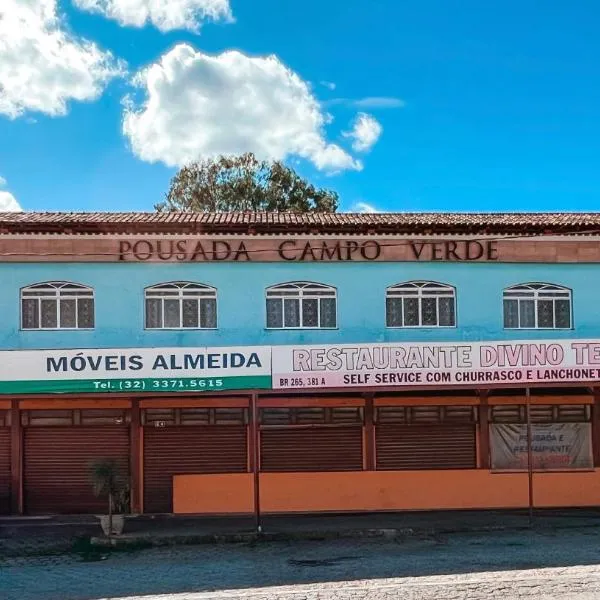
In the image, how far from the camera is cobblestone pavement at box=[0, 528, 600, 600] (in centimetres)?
1008

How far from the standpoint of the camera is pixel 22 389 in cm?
1405

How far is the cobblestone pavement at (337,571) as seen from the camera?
10078 mm

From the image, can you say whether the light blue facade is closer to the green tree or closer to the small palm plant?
the small palm plant

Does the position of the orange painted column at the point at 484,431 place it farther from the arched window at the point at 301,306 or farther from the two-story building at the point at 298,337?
the arched window at the point at 301,306

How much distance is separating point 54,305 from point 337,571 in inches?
338

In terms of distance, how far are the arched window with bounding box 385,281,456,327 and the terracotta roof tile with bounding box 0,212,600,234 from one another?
1.17m

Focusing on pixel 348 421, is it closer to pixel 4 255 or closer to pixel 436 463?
pixel 436 463

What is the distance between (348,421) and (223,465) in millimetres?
2681

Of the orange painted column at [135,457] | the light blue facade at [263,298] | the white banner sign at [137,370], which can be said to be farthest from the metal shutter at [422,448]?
the orange painted column at [135,457]

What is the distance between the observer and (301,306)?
1711cm

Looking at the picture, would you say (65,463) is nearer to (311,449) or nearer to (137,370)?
(137,370)

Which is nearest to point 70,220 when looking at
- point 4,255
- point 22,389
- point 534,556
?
point 4,255

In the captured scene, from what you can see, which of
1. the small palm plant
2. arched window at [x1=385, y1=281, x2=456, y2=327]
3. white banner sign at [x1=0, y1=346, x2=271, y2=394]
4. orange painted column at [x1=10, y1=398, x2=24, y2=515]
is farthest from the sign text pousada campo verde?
the small palm plant

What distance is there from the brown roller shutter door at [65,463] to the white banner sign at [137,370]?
9.06 feet
